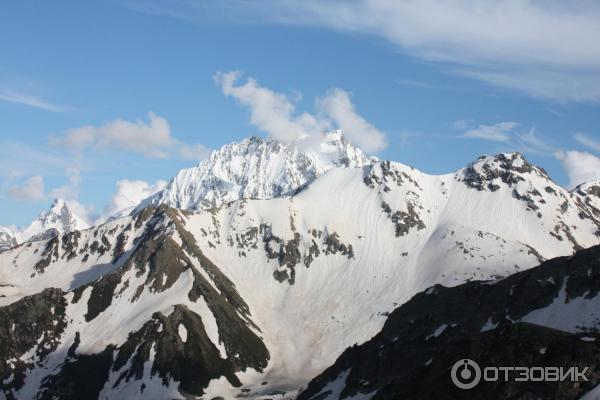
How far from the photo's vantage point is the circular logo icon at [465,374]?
108000mm

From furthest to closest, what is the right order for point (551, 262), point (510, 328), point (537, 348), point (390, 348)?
1. point (551, 262)
2. point (390, 348)
3. point (510, 328)
4. point (537, 348)

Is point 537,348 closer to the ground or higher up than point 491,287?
closer to the ground

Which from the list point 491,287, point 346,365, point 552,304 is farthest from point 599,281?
point 346,365

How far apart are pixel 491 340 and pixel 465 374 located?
28.0 ft

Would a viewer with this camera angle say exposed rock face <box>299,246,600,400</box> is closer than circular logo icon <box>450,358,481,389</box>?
Yes

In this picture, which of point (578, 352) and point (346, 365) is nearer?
point (578, 352)

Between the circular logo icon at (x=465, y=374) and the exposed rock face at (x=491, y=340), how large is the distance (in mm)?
1191

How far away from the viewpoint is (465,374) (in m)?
111

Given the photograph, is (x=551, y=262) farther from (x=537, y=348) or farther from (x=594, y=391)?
(x=594, y=391)

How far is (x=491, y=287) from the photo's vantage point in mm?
184750

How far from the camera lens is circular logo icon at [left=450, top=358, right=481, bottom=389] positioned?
108 metres

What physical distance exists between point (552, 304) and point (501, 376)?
67.5 m

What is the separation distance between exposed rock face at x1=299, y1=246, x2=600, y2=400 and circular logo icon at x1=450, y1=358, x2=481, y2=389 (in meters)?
1.19

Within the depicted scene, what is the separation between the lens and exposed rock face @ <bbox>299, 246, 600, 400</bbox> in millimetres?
101812
